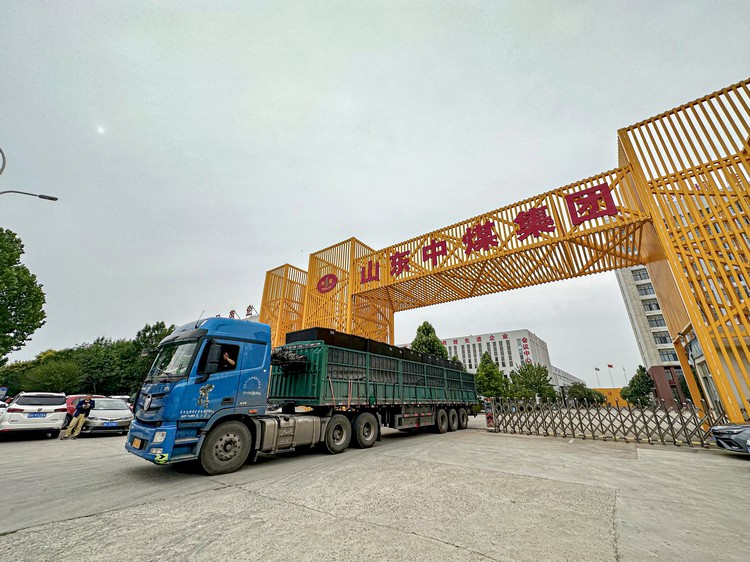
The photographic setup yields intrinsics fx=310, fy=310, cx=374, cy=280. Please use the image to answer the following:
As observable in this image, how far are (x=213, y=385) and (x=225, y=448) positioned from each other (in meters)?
1.31

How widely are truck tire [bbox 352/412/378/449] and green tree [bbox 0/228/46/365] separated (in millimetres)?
21431

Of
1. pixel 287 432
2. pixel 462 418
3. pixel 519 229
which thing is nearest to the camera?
pixel 287 432

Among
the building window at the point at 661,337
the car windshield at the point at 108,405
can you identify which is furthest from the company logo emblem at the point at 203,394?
the building window at the point at 661,337

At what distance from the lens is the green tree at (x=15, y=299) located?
57.0 ft

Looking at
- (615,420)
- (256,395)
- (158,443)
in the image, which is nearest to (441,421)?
(615,420)

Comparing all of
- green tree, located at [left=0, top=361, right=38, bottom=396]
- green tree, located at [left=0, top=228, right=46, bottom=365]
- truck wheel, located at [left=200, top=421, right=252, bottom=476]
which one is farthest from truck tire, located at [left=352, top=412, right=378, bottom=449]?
green tree, located at [left=0, top=361, right=38, bottom=396]

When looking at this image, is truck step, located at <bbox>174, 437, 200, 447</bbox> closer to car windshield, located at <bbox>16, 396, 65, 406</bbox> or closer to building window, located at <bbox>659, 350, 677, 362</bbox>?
car windshield, located at <bbox>16, 396, 65, 406</bbox>

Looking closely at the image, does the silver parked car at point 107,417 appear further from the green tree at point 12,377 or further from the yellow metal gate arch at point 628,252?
the green tree at point 12,377

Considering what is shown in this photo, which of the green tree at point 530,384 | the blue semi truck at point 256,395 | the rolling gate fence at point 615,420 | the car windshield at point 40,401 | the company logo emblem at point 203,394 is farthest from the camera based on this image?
the green tree at point 530,384

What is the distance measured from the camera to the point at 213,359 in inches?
248

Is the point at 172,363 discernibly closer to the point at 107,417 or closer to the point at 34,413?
the point at 34,413

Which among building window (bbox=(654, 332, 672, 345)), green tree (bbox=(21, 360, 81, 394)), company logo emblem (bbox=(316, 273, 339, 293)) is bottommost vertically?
green tree (bbox=(21, 360, 81, 394))

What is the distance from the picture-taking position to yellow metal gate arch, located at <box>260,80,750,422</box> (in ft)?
30.7

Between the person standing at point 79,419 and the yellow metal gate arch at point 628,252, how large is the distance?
871 cm
